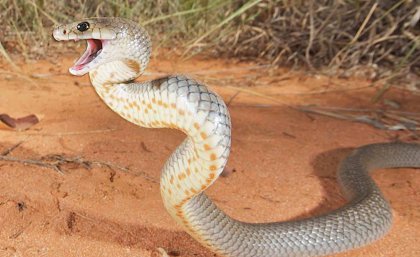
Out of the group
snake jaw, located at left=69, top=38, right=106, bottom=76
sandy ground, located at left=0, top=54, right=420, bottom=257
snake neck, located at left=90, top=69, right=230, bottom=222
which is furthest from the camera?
sandy ground, located at left=0, top=54, right=420, bottom=257

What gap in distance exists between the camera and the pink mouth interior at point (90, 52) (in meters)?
1.95

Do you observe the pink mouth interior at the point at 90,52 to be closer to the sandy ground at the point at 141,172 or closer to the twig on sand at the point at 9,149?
the sandy ground at the point at 141,172

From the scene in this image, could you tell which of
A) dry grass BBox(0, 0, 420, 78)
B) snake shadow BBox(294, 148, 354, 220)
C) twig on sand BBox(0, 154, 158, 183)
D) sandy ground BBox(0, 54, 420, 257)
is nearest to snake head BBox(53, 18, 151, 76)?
sandy ground BBox(0, 54, 420, 257)

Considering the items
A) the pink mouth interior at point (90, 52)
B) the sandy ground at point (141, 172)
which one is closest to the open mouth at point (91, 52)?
the pink mouth interior at point (90, 52)

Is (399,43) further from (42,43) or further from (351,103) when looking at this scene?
(42,43)


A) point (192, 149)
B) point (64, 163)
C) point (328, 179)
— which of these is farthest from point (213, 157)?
point (328, 179)

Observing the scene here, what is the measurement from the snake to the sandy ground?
14cm

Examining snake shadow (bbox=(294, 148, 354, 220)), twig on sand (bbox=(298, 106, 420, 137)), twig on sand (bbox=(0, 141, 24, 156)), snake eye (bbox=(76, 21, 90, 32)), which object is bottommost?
twig on sand (bbox=(298, 106, 420, 137))

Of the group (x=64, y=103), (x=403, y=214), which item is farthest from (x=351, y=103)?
(x=64, y=103)

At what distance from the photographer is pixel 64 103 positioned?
385 centimetres

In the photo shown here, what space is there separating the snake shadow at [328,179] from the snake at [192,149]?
0.17m

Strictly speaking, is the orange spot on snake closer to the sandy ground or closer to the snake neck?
the snake neck

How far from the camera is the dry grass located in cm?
488

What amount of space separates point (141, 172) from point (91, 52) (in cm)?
103
